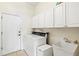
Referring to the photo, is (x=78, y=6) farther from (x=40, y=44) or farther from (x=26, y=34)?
(x=26, y=34)

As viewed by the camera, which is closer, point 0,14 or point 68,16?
point 68,16

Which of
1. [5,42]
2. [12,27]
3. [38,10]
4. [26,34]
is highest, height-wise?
[38,10]

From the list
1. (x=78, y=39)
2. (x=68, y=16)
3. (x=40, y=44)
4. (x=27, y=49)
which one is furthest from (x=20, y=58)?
(x=27, y=49)

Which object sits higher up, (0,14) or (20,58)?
(0,14)

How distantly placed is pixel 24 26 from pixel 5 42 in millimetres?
867

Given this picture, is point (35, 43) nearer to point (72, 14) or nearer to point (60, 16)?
point (60, 16)

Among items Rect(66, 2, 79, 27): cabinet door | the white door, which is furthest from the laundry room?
Rect(66, 2, 79, 27): cabinet door

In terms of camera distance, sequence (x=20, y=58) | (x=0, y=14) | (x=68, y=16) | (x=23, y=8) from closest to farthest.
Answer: (x=20, y=58), (x=68, y=16), (x=0, y=14), (x=23, y=8)

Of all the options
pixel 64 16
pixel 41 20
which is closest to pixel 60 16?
pixel 64 16

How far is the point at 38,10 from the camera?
2949mm

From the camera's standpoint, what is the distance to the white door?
9.69 feet

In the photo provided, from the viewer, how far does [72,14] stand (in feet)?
4.82

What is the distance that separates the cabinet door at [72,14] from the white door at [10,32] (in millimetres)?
1905

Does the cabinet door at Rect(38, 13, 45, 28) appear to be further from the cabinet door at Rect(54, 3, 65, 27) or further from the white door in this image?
the white door
